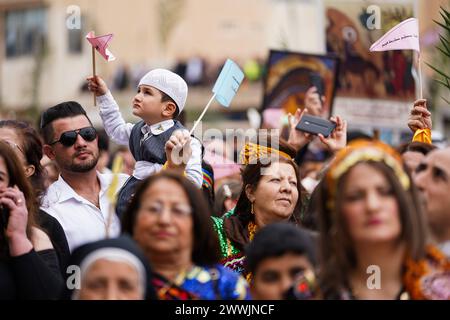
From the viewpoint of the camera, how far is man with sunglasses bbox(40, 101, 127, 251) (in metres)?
8.51

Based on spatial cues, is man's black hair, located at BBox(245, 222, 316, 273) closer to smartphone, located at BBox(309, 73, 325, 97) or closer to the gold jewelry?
the gold jewelry

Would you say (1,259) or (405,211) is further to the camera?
(1,259)

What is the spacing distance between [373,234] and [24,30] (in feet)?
148

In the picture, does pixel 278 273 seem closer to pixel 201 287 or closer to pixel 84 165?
pixel 201 287

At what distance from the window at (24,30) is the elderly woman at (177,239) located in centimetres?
4180

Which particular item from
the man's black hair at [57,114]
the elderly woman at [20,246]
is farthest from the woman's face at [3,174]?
the man's black hair at [57,114]

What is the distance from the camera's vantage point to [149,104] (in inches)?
345

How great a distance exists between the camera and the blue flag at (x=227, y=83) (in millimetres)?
8641

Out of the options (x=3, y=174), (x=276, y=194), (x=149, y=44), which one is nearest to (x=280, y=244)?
(x=3, y=174)

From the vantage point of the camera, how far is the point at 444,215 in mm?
6309

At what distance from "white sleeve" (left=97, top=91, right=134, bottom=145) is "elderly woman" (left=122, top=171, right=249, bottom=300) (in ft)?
8.74
